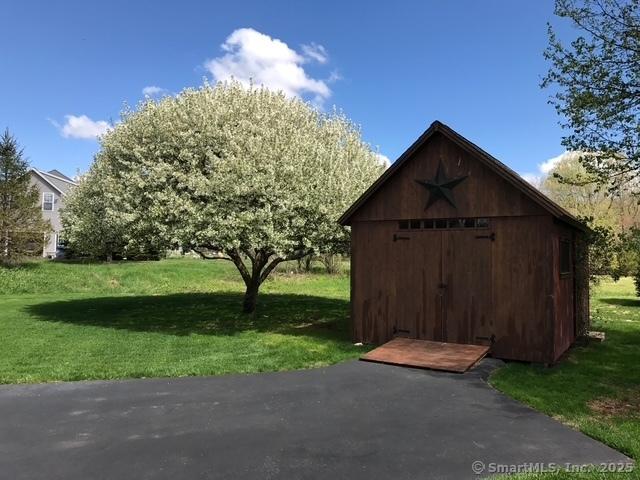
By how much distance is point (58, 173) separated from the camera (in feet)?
175

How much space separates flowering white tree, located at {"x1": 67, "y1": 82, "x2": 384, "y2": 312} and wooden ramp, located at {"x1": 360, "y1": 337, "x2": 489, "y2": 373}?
4.23m

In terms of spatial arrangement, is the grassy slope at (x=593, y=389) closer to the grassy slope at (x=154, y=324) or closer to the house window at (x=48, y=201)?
the grassy slope at (x=154, y=324)

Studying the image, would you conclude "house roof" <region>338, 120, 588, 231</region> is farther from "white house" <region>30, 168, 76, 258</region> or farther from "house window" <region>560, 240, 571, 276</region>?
"white house" <region>30, 168, 76, 258</region>

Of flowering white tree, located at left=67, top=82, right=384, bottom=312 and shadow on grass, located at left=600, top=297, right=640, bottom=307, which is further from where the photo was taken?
shadow on grass, located at left=600, top=297, right=640, bottom=307

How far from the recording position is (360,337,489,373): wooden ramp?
8617 mm

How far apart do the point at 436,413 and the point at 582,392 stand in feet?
9.26

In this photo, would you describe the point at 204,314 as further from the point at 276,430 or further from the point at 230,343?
the point at 276,430

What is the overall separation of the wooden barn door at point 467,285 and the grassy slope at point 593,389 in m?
1.15

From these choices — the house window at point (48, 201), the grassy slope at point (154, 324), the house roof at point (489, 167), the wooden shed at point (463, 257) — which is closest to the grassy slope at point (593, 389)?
the wooden shed at point (463, 257)

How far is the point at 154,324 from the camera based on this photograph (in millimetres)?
14961

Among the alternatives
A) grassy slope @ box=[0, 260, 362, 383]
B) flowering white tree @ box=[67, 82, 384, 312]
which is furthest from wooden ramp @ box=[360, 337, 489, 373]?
flowering white tree @ box=[67, 82, 384, 312]

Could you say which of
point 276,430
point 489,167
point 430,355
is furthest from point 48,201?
point 276,430

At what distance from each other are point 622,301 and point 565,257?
14.0m

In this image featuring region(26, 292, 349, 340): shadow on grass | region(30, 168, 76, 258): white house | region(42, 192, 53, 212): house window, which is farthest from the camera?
region(42, 192, 53, 212): house window
